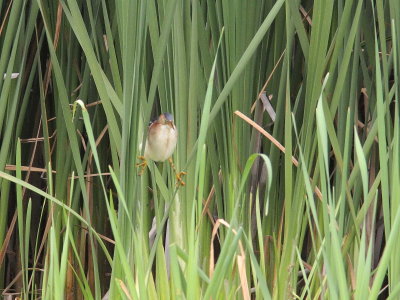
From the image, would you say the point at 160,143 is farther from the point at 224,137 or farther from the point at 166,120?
the point at 224,137

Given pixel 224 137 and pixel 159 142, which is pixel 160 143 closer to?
pixel 159 142

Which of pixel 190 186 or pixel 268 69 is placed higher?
pixel 268 69

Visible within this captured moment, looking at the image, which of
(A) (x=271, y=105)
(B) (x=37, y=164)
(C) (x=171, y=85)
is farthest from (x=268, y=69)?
(B) (x=37, y=164)

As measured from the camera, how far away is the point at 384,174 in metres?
1.07

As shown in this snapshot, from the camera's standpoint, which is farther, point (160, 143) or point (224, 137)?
point (224, 137)

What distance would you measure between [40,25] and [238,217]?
0.70 m

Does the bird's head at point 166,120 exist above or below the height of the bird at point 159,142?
above

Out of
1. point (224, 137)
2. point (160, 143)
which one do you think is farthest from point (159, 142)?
point (224, 137)

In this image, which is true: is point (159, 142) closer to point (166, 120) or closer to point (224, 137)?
point (166, 120)

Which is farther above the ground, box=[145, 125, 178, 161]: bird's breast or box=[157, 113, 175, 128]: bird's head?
box=[157, 113, 175, 128]: bird's head

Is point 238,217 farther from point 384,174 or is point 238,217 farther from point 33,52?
point 33,52

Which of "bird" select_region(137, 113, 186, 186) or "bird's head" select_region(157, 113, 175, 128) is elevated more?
"bird's head" select_region(157, 113, 175, 128)

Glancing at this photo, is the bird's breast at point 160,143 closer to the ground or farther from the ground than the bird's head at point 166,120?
closer to the ground

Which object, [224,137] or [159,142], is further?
[224,137]
